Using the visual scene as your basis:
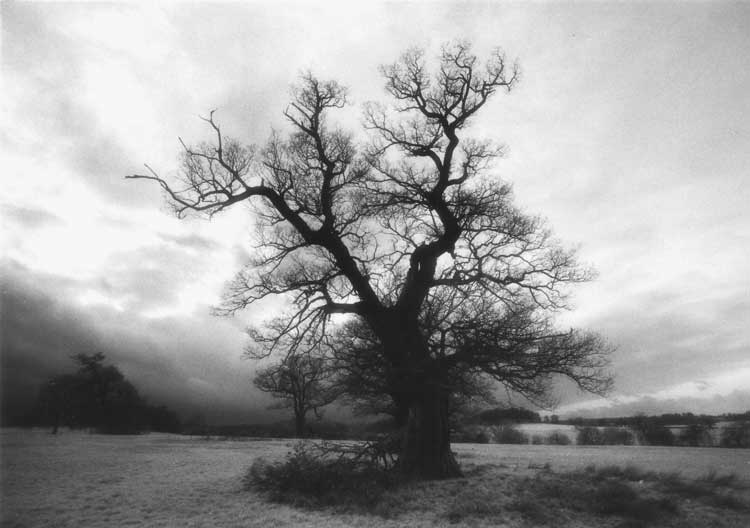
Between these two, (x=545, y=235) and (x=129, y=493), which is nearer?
(x=129, y=493)

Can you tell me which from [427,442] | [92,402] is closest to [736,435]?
[427,442]

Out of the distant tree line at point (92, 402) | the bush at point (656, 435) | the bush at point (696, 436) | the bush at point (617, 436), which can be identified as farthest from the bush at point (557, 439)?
the distant tree line at point (92, 402)

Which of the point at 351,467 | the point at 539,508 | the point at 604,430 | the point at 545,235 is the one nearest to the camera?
the point at 539,508

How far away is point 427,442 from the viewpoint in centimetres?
1196

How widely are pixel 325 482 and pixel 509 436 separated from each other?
32.0 metres

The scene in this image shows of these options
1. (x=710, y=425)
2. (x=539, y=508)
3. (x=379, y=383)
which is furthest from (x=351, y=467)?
(x=710, y=425)

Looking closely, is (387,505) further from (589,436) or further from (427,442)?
(589,436)

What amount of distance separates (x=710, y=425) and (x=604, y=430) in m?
6.65

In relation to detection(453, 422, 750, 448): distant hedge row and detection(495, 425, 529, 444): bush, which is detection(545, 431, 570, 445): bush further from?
detection(495, 425, 529, 444): bush

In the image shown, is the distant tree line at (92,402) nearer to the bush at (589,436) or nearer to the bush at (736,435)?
the bush at (589,436)

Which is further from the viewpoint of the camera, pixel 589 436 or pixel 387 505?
pixel 589 436

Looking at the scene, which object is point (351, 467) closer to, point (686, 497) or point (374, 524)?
point (374, 524)

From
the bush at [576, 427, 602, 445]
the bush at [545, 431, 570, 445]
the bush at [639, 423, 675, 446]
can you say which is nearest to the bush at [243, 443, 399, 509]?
the bush at [639, 423, 675, 446]

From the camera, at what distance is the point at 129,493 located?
10266 millimetres
